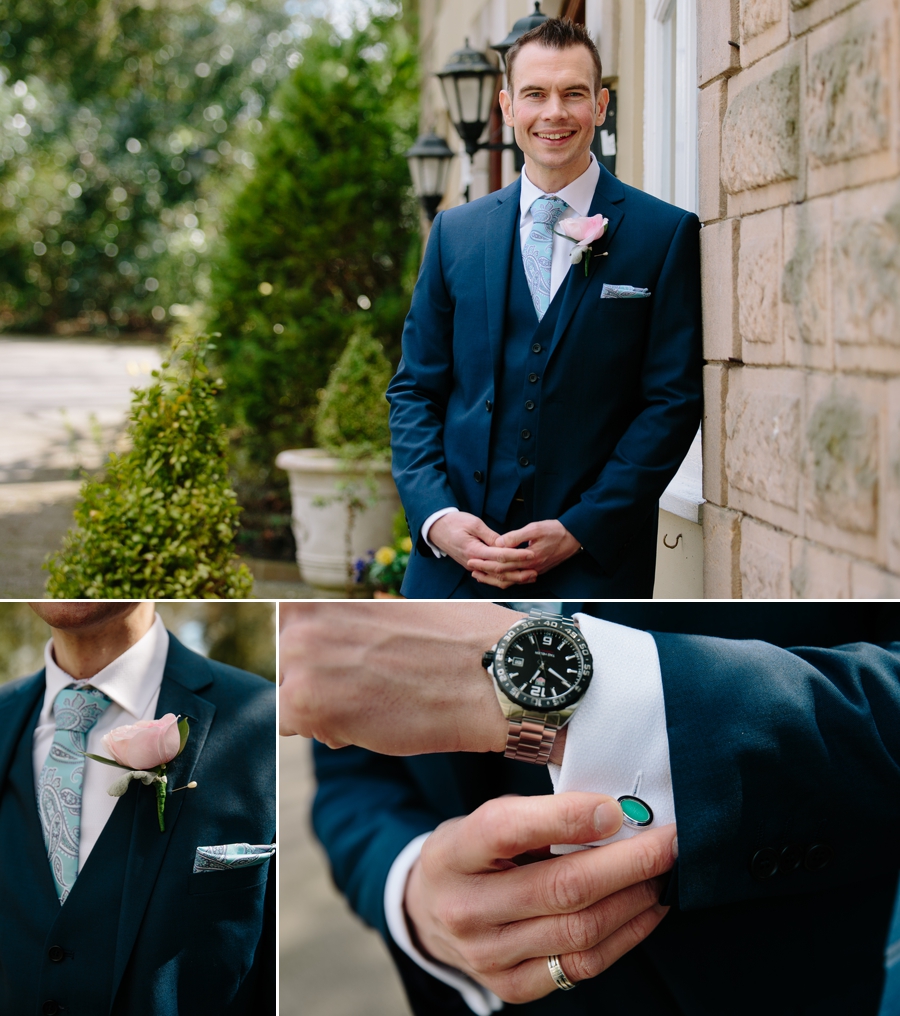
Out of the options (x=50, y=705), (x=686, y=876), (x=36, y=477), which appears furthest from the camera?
(x=36, y=477)

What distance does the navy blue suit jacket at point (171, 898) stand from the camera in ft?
5.31

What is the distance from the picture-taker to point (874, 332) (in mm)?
1598

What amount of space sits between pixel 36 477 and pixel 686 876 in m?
8.73

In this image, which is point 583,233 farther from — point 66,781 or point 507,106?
point 66,781

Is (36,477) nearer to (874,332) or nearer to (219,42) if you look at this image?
(874,332)

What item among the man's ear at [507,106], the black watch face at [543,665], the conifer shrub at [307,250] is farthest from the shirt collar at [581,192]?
the conifer shrub at [307,250]

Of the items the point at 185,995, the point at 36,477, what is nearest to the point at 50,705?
the point at 185,995

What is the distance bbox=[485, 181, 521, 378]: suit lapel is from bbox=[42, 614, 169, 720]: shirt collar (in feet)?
3.29

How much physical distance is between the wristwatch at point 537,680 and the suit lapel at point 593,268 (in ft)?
3.17

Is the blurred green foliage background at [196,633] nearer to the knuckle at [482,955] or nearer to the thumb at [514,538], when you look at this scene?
the knuckle at [482,955]

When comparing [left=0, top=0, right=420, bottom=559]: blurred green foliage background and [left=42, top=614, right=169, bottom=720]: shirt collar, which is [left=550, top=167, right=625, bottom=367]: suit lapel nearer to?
[left=42, top=614, right=169, bottom=720]: shirt collar

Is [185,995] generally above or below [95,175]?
below

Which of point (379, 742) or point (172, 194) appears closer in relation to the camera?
point (379, 742)

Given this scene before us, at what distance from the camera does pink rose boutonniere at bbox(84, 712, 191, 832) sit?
1.65 m
